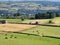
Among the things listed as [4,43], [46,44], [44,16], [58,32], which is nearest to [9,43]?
[4,43]

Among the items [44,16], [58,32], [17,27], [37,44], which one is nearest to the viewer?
[37,44]

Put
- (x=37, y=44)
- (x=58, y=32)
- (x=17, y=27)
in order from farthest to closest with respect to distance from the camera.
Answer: (x=17, y=27)
(x=58, y=32)
(x=37, y=44)

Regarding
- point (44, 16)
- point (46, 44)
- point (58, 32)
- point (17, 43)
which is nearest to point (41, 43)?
point (46, 44)

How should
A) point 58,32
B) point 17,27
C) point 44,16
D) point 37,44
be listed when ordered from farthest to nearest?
point 44,16
point 17,27
point 58,32
point 37,44

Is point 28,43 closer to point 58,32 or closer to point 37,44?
point 37,44

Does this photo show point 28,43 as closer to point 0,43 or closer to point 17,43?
point 17,43

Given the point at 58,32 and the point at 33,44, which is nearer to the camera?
the point at 33,44

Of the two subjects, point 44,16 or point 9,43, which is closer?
point 9,43

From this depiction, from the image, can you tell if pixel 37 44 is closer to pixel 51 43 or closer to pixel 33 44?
pixel 33 44
